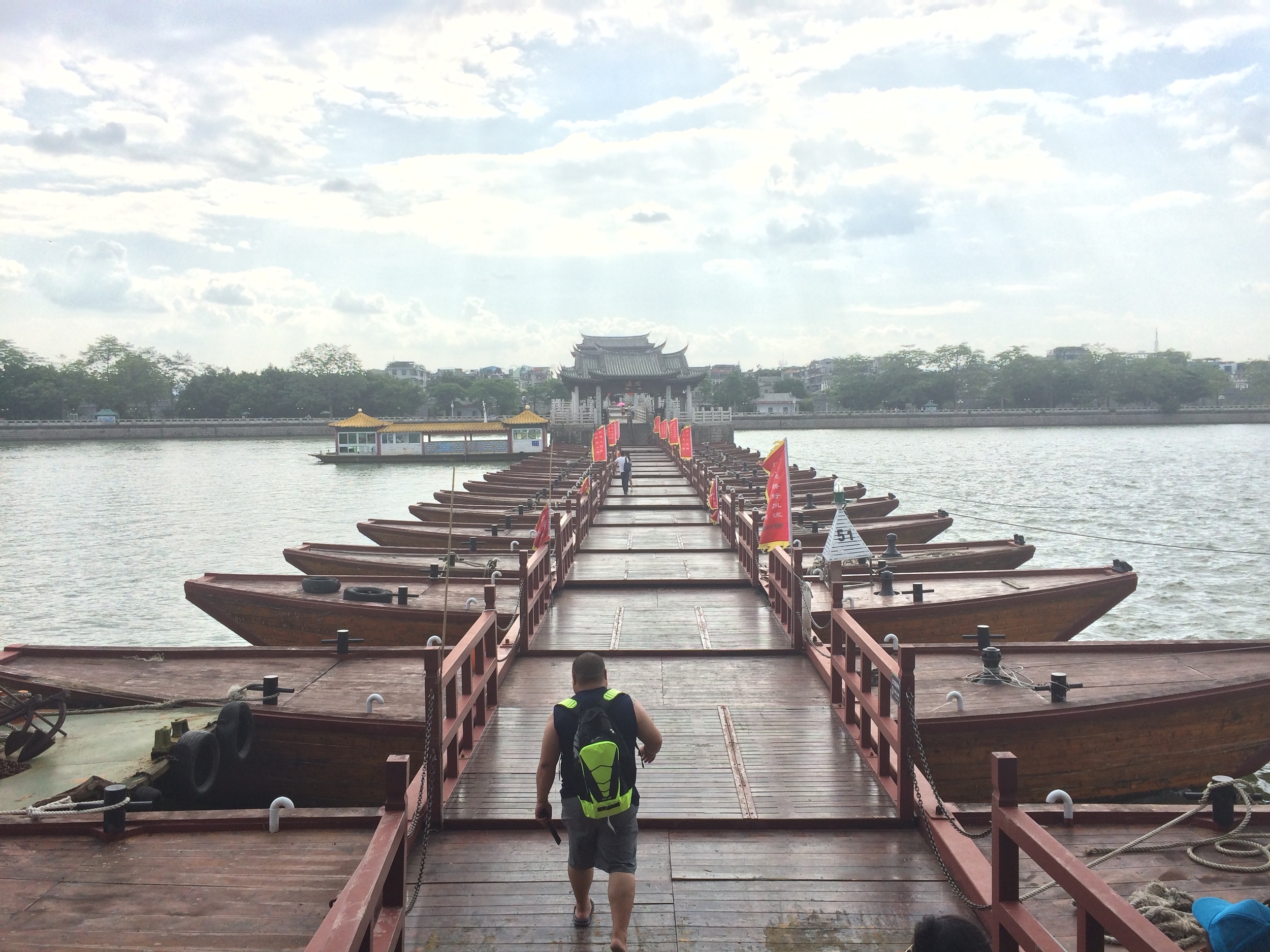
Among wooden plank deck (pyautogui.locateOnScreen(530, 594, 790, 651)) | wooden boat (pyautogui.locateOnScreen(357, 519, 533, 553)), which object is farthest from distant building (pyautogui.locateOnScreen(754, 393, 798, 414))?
wooden plank deck (pyautogui.locateOnScreen(530, 594, 790, 651))

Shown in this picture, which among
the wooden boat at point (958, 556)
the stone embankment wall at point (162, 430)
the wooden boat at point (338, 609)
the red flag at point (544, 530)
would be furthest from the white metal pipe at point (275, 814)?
the stone embankment wall at point (162, 430)

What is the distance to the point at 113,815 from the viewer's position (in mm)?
5047

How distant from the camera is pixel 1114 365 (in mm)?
100750

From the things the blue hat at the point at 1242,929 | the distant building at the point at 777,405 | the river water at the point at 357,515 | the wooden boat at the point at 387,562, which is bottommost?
the river water at the point at 357,515

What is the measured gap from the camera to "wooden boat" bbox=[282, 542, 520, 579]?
543 inches

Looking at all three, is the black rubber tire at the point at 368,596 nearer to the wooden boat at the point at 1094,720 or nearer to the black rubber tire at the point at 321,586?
the black rubber tire at the point at 321,586

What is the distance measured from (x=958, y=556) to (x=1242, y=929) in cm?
1209

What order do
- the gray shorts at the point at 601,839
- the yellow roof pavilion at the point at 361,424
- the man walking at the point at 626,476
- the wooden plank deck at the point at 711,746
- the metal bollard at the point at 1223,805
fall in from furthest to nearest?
1. the yellow roof pavilion at the point at 361,424
2. the man walking at the point at 626,476
3. the wooden plank deck at the point at 711,746
4. the metal bollard at the point at 1223,805
5. the gray shorts at the point at 601,839

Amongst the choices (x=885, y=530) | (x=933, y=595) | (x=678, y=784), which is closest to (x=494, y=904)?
(x=678, y=784)

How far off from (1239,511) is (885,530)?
25288 millimetres

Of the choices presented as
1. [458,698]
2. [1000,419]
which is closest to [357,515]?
[458,698]

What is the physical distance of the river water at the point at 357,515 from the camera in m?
19.6

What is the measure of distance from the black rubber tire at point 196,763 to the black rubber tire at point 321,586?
5.43m

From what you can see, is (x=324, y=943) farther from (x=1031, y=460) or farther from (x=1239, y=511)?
(x=1031, y=460)
